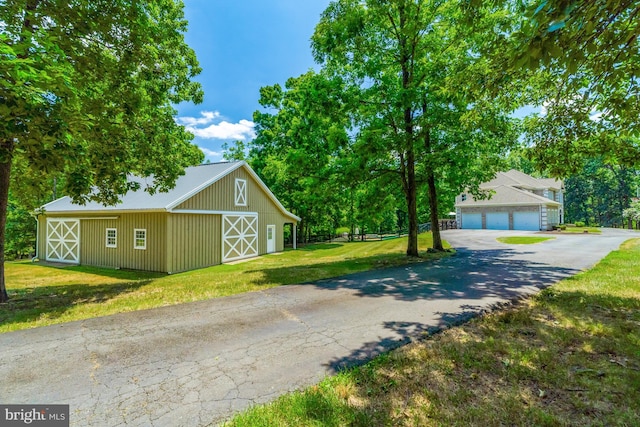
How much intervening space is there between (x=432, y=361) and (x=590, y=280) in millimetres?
7427

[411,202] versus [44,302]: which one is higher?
[411,202]

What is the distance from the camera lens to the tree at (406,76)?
11.6m

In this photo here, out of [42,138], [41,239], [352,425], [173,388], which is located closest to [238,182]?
[42,138]

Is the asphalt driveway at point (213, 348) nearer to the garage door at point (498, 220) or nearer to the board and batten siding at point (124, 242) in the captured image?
the board and batten siding at point (124, 242)

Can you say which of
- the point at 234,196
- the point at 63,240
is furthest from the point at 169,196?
the point at 63,240

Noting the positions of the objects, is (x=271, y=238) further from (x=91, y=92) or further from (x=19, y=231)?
(x=19, y=231)

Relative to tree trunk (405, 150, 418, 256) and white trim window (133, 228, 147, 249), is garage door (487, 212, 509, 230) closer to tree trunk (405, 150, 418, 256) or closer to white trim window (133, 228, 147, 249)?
tree trunk (405, 150, 418, 256)

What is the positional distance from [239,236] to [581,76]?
53.6 ft

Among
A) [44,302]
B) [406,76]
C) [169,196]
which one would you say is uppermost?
[406,76]

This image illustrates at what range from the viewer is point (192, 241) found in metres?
14.9

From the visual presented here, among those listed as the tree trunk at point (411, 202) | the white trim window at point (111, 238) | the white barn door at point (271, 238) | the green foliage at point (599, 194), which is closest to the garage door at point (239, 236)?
the white barn door at point (271, 238)

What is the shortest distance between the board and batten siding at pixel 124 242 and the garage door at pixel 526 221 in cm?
3544

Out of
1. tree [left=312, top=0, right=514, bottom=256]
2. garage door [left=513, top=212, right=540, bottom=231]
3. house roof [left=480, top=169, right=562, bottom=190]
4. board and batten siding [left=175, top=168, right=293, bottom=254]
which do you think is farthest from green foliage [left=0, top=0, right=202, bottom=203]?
house roof [left=480, top=169, right=562, bottom=190]

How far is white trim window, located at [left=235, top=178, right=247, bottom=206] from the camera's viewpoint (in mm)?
17875
